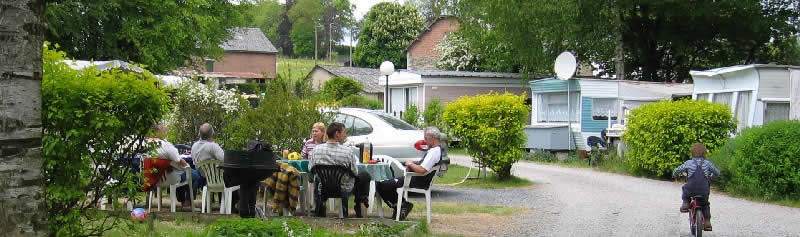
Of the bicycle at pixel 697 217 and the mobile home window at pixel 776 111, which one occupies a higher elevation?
the mobile home window at pixel 776 111

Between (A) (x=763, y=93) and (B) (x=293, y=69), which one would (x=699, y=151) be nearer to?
(A) (x=763, y=93)

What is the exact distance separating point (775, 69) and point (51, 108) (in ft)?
48.9

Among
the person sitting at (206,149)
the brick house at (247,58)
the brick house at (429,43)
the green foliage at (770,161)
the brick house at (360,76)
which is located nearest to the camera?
the person sitting at (206,149)

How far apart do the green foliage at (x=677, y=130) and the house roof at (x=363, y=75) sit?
79.9 feet

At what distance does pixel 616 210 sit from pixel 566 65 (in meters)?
12.5

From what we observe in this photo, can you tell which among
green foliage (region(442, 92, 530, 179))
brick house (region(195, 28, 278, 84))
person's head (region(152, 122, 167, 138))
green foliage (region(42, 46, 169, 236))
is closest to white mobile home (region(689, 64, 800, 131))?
green foliage (region(442, 92, 530, 179))

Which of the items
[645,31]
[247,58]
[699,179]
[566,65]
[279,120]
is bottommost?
[699,179]

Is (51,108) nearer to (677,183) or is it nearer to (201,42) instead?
(677,183)

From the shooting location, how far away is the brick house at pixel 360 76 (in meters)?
41.0

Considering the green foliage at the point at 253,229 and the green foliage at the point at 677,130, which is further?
the green foliage at the point at 677,130

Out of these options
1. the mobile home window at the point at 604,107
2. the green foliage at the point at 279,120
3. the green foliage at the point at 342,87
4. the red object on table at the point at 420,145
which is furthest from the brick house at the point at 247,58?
the green foliage at the point at 279,120

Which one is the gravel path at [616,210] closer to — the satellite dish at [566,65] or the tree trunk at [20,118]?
the tree trunk at [20,118]

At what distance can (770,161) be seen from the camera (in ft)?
42.9

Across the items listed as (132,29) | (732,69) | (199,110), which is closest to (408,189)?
(199,110)
